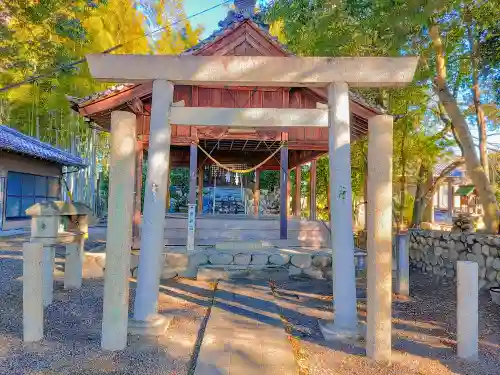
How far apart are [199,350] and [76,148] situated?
1863cm

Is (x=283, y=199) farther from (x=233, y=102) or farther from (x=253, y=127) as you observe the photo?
(x=253, y=127)

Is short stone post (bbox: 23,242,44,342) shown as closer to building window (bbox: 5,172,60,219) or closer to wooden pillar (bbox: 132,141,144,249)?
wooden pillar (bbox: 132,141,144,249)

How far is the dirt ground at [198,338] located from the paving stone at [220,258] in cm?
97

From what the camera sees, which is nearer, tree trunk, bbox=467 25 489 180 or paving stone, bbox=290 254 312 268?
paving stone, bbox=290 254 312 268

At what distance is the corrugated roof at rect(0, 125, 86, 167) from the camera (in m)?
12.6

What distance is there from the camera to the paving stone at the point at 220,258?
7.79 m

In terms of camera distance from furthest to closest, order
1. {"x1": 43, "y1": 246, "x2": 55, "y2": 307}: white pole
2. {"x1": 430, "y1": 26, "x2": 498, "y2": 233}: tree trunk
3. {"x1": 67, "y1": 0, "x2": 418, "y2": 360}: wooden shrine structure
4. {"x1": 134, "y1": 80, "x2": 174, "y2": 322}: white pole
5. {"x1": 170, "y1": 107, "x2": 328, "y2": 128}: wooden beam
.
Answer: {"x1": 430, "y1": 26, "x2": 498, "y2": 233}: tree trunk → {"x1": 43, "y1": 246, "x2": 55, "y2": 307}: white pole → {"x1": 170, "y1": 107, "x2": 328, "y2": 128}: wooden beam → {"x1": 134, "y1": 80, "x2": 174, "y2": 322}: white pole → {"x1": 67, "y1": 0, "x2": 418, "y2": 360}: wooden shrine structure

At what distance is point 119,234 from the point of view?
3.89m

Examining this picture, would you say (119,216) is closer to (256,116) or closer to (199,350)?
(199,350)

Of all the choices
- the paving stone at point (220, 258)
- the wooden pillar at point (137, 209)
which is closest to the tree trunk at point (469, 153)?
the paving stone at point (220, 258)

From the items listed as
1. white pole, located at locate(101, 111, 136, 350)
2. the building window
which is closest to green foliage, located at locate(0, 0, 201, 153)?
the building window

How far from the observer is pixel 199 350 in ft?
12.5

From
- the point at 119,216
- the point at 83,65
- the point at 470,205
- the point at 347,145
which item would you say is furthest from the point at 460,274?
the point at 470,205

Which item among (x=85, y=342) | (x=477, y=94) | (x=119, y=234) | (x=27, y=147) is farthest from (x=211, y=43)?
(x=27, y=147)
